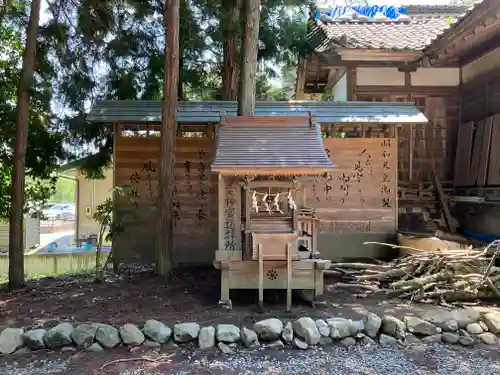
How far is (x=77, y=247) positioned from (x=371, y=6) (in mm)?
12382

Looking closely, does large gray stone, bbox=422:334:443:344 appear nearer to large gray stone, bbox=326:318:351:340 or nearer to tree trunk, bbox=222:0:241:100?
large gray stone, bbox=326:318:351:340

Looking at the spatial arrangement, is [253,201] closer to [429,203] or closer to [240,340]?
[240,340]

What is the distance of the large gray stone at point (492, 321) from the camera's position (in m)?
5.46

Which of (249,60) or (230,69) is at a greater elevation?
(230,69)

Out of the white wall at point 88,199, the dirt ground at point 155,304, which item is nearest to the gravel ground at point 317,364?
the dirt ground at point 155,304

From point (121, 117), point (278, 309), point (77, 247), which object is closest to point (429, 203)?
point (278, 309)

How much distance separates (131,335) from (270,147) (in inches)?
124

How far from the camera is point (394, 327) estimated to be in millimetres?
5410

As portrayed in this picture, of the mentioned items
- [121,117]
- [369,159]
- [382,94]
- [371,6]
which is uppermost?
[371,6]

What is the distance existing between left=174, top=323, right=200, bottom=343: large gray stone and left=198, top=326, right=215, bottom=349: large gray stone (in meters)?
0.07

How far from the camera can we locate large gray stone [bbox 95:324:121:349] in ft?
16.9

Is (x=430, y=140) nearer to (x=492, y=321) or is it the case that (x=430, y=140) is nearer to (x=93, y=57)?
(x=492, y=321)

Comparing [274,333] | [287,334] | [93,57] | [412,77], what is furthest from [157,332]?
[412,77]

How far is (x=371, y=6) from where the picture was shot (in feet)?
39.8
